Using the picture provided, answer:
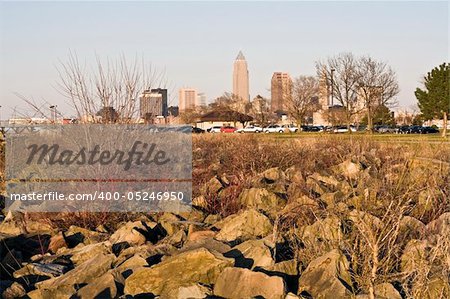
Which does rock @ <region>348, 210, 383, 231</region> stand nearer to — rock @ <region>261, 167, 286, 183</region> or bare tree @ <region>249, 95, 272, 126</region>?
rock @ <region>261, 167, 286, 183</region>

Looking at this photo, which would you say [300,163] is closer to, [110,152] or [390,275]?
[110,152]

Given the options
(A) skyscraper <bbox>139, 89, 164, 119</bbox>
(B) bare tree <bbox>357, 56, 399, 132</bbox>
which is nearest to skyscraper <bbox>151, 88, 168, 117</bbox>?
(A) skyscraper <bbox>139, 89, 164, 119</bbox>

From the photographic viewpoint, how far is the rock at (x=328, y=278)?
6.05 m

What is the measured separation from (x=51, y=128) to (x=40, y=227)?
3563mm

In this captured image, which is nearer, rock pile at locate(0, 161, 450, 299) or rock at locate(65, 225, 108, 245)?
rock pile at locate(0, 161, 450, 299)

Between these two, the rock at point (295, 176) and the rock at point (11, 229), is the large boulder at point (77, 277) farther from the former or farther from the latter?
the rock at point (295, 176)

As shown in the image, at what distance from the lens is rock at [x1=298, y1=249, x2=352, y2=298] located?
238 inches

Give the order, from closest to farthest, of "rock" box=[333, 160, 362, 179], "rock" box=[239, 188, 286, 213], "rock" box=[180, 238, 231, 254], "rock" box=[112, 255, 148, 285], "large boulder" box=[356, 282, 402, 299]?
1. "large boulder" box=[356, 282, 402, 299]
2. "rock" box=[112, 255, 148, 285]
3. "rock" box=[180, 238, 231, 254]
4. "rock" box=[239, 188, 286, 213]
5. "rock" box=[333, 160, 362, 179]

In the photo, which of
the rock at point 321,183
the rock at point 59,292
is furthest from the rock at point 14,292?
the rock at point 321,183

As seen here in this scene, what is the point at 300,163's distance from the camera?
1507 cm

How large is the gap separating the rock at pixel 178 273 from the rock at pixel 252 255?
280mm

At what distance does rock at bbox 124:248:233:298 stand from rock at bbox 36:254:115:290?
1.90 feet

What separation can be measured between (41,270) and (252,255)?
2.51 meters

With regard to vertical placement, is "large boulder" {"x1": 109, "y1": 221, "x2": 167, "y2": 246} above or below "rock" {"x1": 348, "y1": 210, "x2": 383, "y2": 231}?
below
